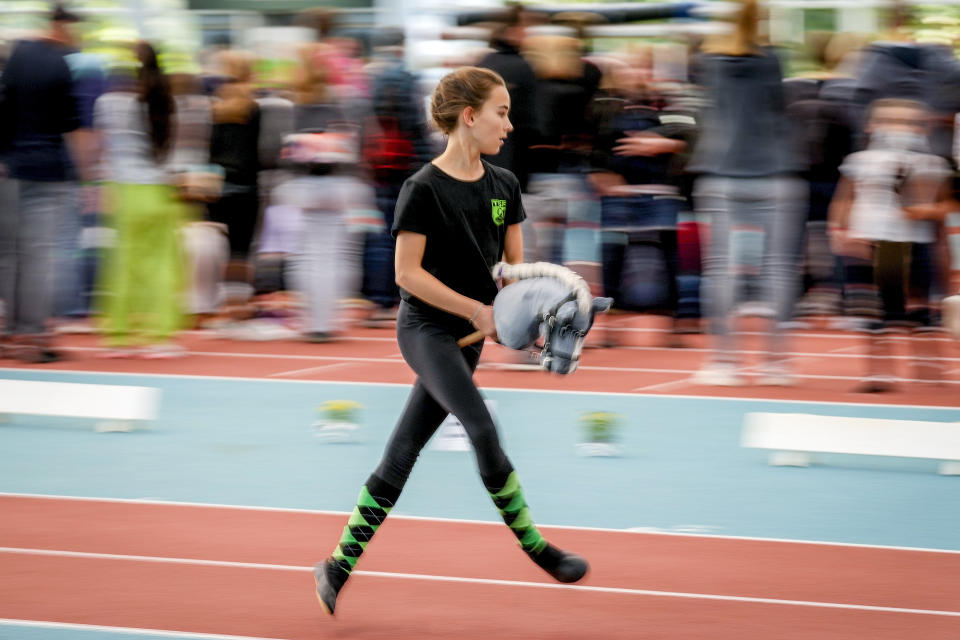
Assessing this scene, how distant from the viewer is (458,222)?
5188 millimetres

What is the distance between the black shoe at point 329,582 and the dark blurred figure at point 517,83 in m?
6.14

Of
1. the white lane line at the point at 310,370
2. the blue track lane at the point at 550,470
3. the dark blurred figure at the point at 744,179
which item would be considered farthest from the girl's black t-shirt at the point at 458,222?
the white lane line at the point at 310,370

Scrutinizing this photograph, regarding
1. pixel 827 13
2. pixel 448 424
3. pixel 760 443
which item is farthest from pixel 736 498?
pixel 827 13

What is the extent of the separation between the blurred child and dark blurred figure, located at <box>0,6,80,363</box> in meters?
5.76

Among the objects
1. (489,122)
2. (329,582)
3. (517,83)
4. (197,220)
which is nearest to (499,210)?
(489,122)

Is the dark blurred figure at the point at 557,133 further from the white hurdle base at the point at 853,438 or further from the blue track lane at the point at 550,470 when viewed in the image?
the white hurdle base at the point at 853,438

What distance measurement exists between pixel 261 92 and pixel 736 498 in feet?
25.5

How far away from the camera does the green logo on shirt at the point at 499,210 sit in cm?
529

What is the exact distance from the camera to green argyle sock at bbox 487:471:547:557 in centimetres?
530

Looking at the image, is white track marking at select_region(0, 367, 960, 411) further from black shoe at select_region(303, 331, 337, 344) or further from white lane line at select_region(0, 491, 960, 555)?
white lane line at select_region(0, 491, 960, 555)

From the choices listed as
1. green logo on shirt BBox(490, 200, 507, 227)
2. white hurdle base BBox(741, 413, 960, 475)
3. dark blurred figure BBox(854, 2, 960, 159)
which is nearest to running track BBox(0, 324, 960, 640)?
green logo on shirt BBox(490, 200, 507, 227)

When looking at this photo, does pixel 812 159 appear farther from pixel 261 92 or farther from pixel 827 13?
pixel 827 13

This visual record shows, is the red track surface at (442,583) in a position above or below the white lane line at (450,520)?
above

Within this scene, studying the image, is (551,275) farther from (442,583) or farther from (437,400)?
(442,583)
